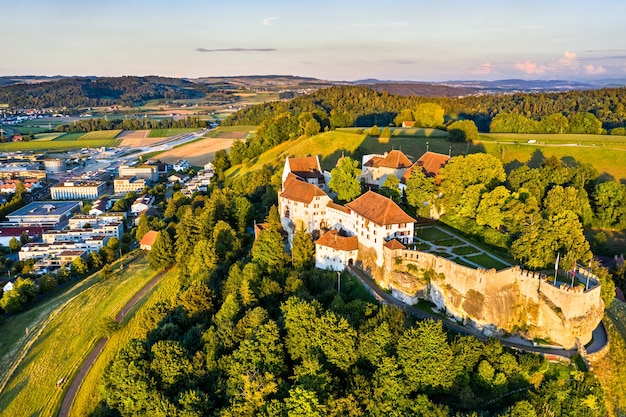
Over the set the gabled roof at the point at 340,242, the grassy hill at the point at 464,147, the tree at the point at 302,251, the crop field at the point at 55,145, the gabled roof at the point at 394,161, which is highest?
the gabled roof at the point at 394,161

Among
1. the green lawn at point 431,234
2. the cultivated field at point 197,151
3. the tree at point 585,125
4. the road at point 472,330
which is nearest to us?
the road at point 472,330

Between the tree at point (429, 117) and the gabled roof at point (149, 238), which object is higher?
the tree at point (429, 117)

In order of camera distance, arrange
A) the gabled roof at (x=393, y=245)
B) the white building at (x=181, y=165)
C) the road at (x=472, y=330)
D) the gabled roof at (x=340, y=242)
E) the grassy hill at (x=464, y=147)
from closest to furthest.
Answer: the road at (x=472, y=330)
the gabled roof at (x=393, y=245)
the gabled roof at (x=340, y=242)
the grassy hill at (x=464, y=147)
the white building at (x=181, y=165)

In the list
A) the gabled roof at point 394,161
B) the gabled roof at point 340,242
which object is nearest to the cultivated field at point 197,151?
the gabled roof at point 394,161

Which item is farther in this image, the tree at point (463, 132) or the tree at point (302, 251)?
the tree at point (463, 132)

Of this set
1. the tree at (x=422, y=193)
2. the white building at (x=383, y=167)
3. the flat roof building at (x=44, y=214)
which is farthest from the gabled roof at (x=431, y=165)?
the flat roof building at (x=44, y=214)

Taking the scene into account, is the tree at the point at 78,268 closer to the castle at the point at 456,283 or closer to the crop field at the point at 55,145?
the castle at the point at 456,283

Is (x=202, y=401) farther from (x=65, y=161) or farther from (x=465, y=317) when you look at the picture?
(x=65, y=161)

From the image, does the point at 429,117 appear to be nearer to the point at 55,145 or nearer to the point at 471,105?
the point at 471,105
